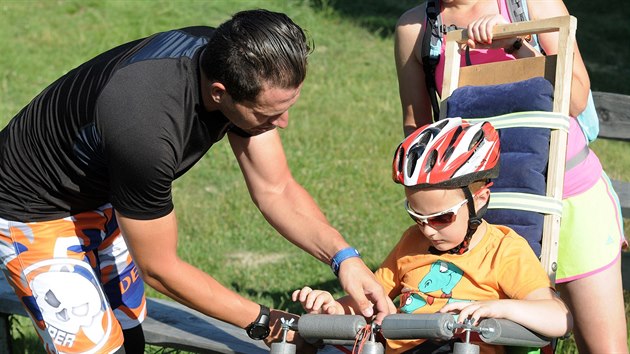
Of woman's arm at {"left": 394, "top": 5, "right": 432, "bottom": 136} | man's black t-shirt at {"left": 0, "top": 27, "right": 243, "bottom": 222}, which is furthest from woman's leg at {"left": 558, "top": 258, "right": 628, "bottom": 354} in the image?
man's black t-shirt at {"left": 0, "top": 27, "right": 243, "bottom": 222}

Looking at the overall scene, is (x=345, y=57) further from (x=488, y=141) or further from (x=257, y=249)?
(x=488, y=141)

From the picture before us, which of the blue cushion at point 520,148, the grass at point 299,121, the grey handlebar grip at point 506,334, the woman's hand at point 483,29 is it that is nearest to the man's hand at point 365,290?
the grey handlebar grip at point 506,334

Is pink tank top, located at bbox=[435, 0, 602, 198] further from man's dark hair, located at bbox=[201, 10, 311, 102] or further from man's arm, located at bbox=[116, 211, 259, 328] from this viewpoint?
man's arm, located at bbox=[116, 211, 259, 328]

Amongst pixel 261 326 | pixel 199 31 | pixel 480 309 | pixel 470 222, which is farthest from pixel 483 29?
pixel 261 326

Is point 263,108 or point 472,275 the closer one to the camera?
point 263,108

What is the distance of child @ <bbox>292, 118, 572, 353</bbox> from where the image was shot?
3.64 m

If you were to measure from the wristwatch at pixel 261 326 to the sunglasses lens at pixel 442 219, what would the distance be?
30.0 inches

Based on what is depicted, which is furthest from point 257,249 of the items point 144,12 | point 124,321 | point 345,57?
point 144,12

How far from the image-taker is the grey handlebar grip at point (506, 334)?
3.28 metres

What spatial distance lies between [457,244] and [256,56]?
3.38ft

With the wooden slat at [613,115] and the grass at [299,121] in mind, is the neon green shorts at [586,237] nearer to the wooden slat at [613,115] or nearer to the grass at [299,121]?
the wooden slat at [613,115]

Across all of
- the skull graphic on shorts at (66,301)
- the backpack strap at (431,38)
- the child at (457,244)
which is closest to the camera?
the child at (457,244)

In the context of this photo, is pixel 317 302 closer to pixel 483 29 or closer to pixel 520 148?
pixel 520 148

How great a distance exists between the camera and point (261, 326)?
3.93m
